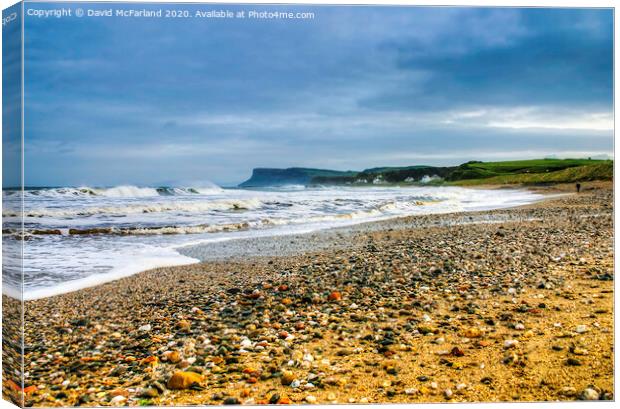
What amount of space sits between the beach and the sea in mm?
142

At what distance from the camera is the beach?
3.54 m

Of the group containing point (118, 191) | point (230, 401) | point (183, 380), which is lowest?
point (230, 401)

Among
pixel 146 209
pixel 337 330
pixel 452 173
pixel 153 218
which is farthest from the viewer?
pixel 452 173

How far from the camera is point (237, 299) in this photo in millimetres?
4184

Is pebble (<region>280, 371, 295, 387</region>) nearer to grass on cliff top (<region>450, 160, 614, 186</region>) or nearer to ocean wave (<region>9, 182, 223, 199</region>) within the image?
ocean wave (<region>9, 182, 223, 199</region>)

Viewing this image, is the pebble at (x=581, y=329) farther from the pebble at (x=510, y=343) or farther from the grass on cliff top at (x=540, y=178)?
the grass on cliff top at (x=540, y=178)

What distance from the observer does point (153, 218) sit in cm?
413

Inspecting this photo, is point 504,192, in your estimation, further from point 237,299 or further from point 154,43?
point 154,43

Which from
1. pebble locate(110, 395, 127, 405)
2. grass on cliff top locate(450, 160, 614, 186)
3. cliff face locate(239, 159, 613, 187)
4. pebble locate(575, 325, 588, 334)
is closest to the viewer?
pebble locate(110, 395, 127, 405)

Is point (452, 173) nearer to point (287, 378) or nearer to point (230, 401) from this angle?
point (287, 378)

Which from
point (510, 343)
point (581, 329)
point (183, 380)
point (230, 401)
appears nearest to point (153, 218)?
point (183, 380)

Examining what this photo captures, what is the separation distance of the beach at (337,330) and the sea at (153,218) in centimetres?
14

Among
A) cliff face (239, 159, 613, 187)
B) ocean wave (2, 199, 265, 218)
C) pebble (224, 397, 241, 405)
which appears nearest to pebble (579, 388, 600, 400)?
cliff face (239, 159, 613, 187)

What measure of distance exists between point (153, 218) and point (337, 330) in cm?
163
